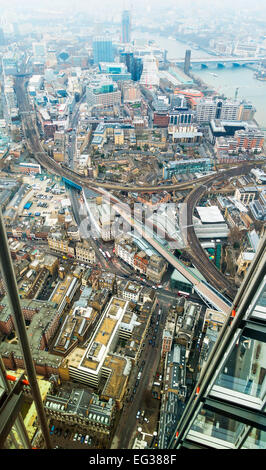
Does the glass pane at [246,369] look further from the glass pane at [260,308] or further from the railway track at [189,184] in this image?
the railway track at [189,184]

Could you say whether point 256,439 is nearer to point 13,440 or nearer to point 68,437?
point 13,440

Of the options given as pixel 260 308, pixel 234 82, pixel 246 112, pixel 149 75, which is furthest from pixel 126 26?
pixel 260 308

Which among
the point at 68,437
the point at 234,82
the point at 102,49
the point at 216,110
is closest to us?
the point at 68,437

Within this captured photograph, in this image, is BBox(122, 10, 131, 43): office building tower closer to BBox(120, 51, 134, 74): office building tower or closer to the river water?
the river water

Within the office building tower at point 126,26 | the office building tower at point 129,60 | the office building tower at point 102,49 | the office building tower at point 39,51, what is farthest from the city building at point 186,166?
the office building tower at point 126,26

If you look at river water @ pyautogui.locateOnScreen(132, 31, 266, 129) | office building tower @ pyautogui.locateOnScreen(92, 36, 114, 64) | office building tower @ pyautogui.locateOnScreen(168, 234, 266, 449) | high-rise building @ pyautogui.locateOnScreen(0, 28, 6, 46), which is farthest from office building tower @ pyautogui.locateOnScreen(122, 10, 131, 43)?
office building tower @ pyautogui.locateOnScreen(168, 234, 266, 449)
